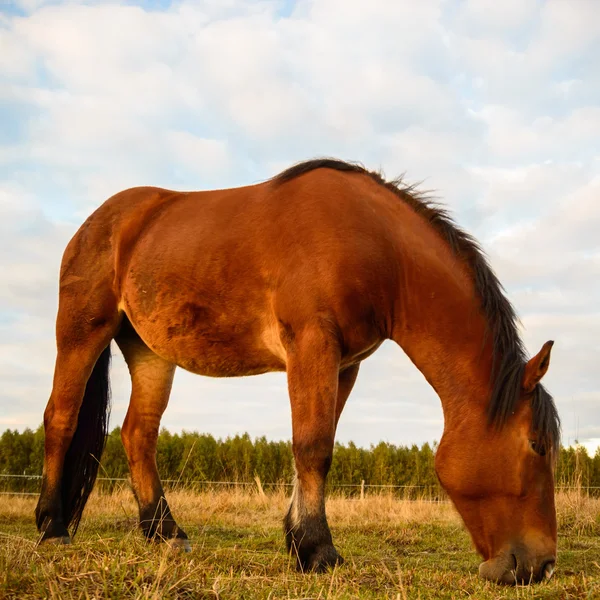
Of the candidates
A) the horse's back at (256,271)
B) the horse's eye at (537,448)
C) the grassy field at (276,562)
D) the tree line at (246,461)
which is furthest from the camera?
Result: the tree line at (246,461)

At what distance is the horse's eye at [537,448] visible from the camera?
14.3ft

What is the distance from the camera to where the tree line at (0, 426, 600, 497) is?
2108cm

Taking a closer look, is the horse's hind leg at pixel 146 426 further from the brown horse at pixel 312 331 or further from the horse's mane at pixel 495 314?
the horse's mane at pixel 495 314

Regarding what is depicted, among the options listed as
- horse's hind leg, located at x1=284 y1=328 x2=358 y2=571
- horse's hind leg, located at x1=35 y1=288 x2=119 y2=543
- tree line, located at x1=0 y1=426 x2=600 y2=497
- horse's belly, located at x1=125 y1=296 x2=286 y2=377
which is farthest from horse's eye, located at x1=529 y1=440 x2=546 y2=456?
tree line, located at x1=0 y1=426 x2=600 y2=497

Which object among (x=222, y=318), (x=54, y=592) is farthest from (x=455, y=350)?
(x=54, y=592)

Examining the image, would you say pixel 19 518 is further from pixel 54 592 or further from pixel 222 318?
pixel 54 592

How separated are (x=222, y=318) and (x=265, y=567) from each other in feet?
6.23

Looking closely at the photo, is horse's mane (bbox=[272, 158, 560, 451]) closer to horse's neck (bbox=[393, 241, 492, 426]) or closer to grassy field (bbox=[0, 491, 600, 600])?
horse's neck (bbox=[393, 241, 492, 426])

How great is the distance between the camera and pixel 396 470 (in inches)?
912

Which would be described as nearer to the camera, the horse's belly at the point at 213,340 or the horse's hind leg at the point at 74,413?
the horse's belly at the point at 213,340

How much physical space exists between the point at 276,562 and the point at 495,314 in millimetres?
2219

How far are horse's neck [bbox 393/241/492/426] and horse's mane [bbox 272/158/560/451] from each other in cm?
7

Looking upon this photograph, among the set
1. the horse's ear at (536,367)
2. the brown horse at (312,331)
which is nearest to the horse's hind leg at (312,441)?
the brown horse at (312,331)

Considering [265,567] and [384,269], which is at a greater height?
[384,269]
